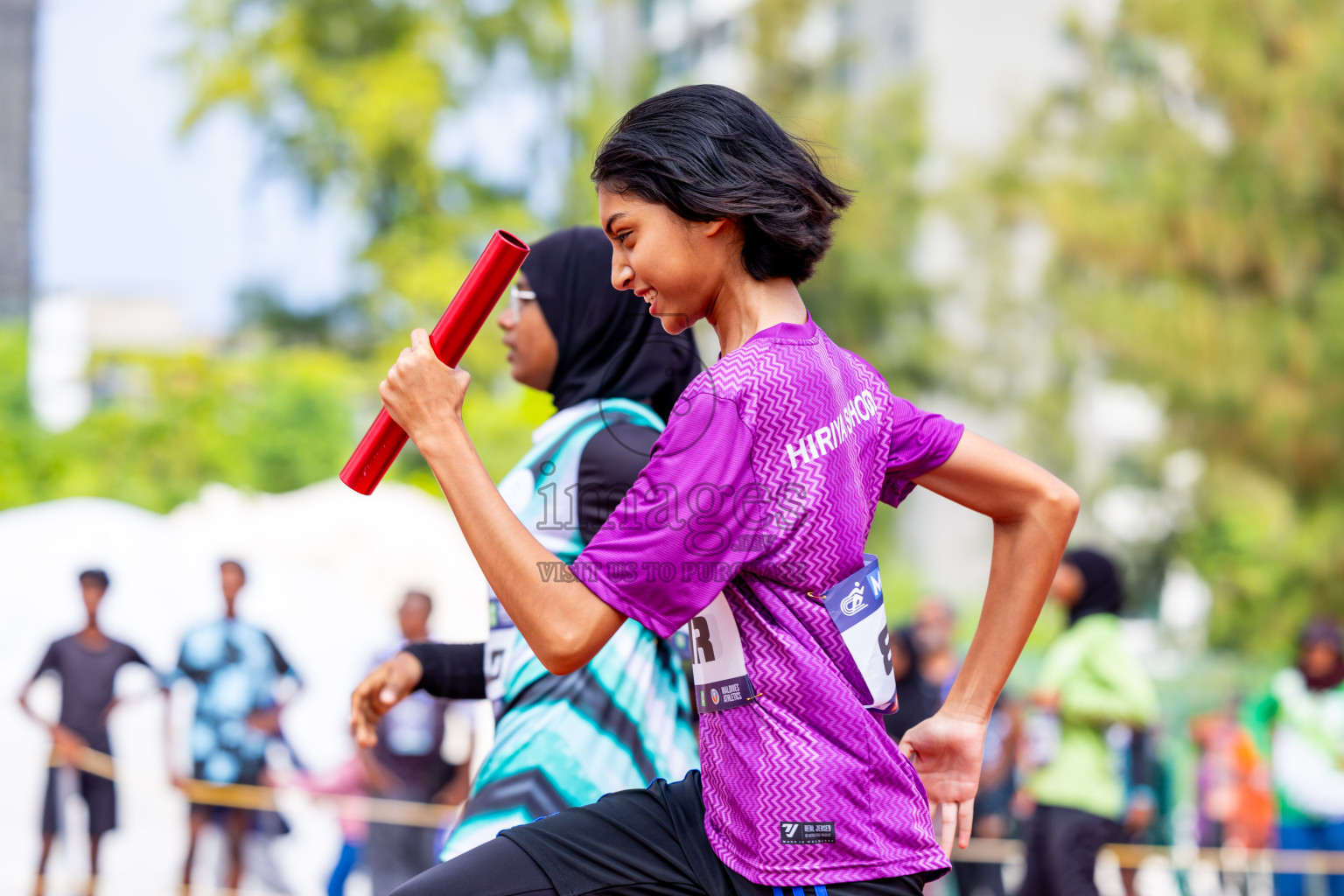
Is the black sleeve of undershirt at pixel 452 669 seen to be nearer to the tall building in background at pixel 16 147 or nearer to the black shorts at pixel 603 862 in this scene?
the black shorts at pixel 603 862

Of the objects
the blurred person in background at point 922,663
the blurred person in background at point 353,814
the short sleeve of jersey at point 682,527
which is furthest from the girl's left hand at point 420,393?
the blurred person in background at point 353,814

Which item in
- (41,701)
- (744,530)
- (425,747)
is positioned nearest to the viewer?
(744,530)

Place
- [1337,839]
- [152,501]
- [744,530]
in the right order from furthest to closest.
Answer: [152,501] → [1337,839] → [744,530]

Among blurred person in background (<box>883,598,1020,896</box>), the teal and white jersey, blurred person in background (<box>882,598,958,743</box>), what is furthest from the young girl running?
blurred person in background (<box>883,598,1020,896</box>)

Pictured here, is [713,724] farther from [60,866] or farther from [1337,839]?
[60,866]

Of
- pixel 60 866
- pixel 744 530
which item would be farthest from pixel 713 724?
pixel 60 866

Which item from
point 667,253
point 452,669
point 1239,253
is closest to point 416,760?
point 452,669

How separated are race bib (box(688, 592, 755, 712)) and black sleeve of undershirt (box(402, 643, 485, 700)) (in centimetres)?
91

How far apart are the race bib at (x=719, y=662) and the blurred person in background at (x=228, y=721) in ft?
23.3

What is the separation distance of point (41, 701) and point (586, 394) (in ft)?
33.6

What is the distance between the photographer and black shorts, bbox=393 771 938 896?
1.92 m

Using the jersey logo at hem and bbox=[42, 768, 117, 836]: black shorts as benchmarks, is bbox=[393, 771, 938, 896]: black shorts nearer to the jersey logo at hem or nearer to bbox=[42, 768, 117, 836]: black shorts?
the jersey logo at hem

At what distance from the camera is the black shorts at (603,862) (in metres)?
1.92

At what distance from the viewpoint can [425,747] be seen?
8367mm
